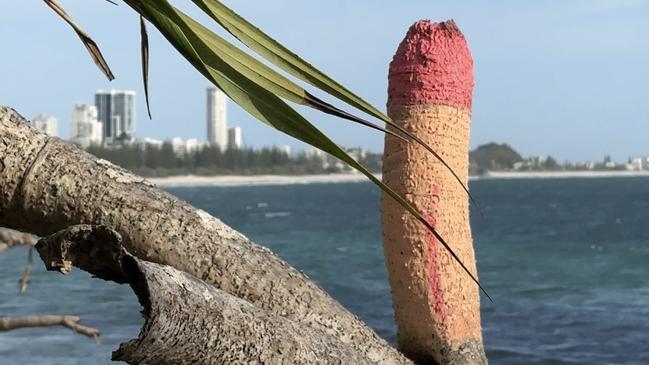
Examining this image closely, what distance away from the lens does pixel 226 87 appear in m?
1.31

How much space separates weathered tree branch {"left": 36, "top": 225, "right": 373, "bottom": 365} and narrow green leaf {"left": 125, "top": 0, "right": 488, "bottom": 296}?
29 cm

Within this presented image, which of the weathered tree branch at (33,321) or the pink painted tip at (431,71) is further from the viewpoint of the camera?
the weathered tree branch at (33,321)

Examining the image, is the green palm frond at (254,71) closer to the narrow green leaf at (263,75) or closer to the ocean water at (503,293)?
the narrow green leaf at (263,75)

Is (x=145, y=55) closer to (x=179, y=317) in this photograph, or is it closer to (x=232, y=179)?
(x=179, y=317)

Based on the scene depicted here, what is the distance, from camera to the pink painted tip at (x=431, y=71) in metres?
2.61

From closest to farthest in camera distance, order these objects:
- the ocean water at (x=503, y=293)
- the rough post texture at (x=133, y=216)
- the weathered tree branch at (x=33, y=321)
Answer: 1. the rough post texture at (x=133, y=216)
2. the weathered tree branch at (x=33, y=321)
3. the ocean water at (x=503, y=293)

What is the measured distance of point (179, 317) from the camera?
1533mm

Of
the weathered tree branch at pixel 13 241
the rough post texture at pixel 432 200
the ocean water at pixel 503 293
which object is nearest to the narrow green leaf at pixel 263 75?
the ocean water at pixel 503 293

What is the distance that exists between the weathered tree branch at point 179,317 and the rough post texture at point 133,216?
167 millimetres

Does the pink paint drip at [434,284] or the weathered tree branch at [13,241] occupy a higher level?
the pink paint drip at [434,284]

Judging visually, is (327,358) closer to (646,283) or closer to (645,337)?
(645,337)

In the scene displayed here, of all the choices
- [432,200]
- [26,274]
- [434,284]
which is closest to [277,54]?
[432,200]

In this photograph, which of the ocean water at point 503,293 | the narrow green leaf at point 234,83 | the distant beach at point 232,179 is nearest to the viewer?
the narrow green leaf at point 234,83

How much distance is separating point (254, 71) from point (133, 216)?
704mm
